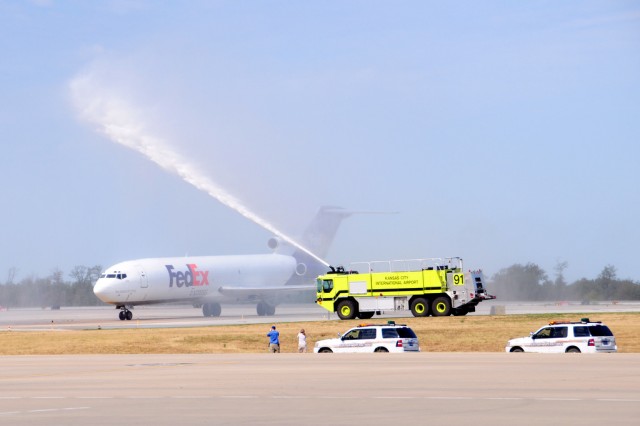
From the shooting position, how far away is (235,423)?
1855 centimetres

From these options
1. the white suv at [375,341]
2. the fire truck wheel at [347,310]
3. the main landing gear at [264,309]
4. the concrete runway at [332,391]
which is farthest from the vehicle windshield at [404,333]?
the main landing gear at [264,309]

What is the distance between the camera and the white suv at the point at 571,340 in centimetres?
4031

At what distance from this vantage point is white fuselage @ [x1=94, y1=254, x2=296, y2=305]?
8006 cm

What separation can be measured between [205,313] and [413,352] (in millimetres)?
50049

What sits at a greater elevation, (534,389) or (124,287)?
(124,287)

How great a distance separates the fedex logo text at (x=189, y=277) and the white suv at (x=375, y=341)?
42.3 m

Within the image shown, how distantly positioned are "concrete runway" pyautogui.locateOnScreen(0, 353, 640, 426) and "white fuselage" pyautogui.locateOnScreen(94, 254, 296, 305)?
139 ft

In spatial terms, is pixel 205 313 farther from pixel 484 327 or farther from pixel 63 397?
pixel 63 397

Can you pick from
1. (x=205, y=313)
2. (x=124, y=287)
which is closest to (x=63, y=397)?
(x=124, y=287)

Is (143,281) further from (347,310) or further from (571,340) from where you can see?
(571,340)

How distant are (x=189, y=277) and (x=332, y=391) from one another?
62409mm

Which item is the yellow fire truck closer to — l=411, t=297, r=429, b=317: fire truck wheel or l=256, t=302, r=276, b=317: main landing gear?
l=411, t=297, r=429, b=317: fire truck wheel

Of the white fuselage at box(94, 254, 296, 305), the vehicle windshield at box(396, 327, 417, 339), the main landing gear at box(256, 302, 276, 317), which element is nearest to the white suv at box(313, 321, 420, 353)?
the vehicle windshield at box(396, 327, 417, 339)

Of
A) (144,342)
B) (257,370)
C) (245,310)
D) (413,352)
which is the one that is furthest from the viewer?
(245,310)
